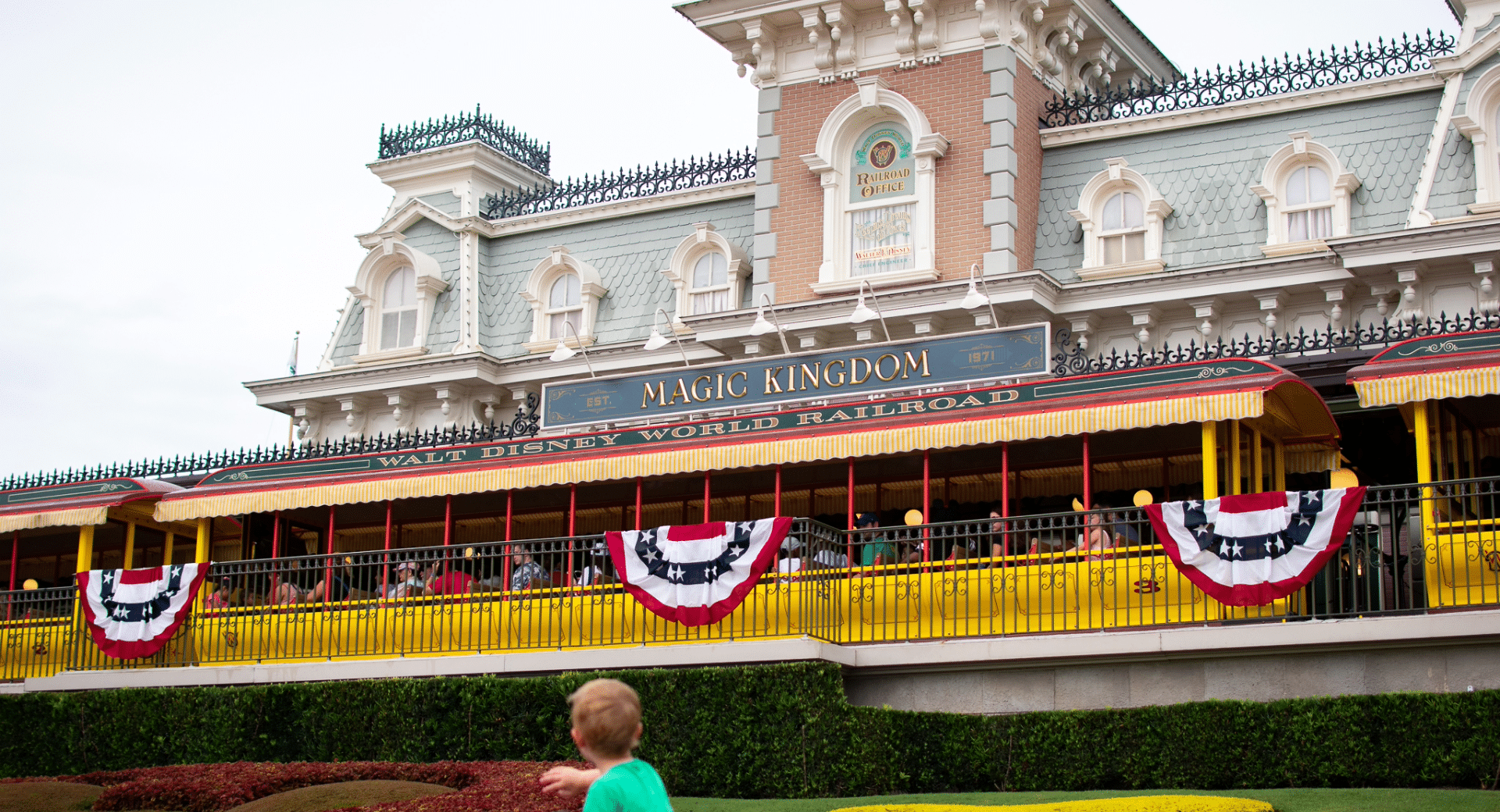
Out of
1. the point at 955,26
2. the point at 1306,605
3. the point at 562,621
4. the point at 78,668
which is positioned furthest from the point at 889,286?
the point at 78,668

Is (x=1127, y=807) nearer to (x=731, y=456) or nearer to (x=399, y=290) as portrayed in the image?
(x=731, y=456)

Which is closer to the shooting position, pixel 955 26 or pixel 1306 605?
pixel 1306 605

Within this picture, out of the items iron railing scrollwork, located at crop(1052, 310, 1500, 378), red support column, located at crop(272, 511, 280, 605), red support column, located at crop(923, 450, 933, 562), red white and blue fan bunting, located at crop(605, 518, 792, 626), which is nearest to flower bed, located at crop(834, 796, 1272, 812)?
red white and blue fan bunting, located at crop(605, 518, 792, 626)

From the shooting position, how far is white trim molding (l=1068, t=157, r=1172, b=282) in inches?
982

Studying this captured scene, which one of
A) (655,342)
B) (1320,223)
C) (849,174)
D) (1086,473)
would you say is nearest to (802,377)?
(1086,473)

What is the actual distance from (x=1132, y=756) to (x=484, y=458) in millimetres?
10025

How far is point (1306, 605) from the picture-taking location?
1641cm

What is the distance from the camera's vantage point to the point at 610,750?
263 inches

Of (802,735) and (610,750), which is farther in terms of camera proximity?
(802,735)

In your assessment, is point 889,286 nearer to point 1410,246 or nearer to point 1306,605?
point 1410,246

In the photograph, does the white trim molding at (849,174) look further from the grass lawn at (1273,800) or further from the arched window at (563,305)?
the grass lawn at (1273,800)

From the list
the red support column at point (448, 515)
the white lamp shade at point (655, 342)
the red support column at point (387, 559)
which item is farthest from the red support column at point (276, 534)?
the white lamp shade at point (655, 342)

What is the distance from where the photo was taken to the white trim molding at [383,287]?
99.7 ft

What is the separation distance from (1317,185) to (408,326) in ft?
52.2
